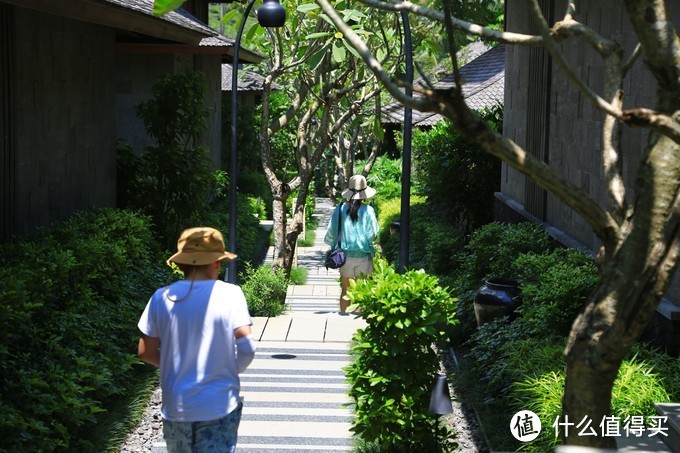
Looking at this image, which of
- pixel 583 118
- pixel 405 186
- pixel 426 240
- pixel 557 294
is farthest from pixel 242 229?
pixel 557 294

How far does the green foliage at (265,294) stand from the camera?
1385cm

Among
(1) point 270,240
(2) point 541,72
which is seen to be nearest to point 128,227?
(2) point 541,72

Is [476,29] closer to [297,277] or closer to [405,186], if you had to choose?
[405,186]

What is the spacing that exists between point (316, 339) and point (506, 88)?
793 cm

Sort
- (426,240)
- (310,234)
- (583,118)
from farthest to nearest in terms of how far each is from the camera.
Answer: (310,234) < (426,240) < (583,118)

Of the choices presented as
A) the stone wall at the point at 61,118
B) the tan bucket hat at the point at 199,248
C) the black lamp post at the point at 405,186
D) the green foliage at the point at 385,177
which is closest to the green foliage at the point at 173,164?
the stone wall at the point at 61,118

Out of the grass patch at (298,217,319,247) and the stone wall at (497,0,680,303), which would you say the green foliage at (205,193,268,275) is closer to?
the grass patch at (298,217,319,247)

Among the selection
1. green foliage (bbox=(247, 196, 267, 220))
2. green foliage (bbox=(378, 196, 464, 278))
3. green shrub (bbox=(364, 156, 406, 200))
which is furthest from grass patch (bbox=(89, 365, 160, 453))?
green shrub (bbox=(364, 156, 406, 200))

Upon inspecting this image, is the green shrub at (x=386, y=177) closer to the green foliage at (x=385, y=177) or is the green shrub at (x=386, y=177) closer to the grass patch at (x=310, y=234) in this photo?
the green foliage at (x=385, y=177)

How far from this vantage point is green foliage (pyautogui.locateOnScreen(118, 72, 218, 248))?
44.4 ft

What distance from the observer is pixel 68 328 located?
7586mm

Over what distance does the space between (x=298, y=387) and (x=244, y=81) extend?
2396 centimetres

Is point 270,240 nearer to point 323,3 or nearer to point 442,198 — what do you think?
point 442,198

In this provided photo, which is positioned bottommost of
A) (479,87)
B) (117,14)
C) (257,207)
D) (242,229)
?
(257,207)
